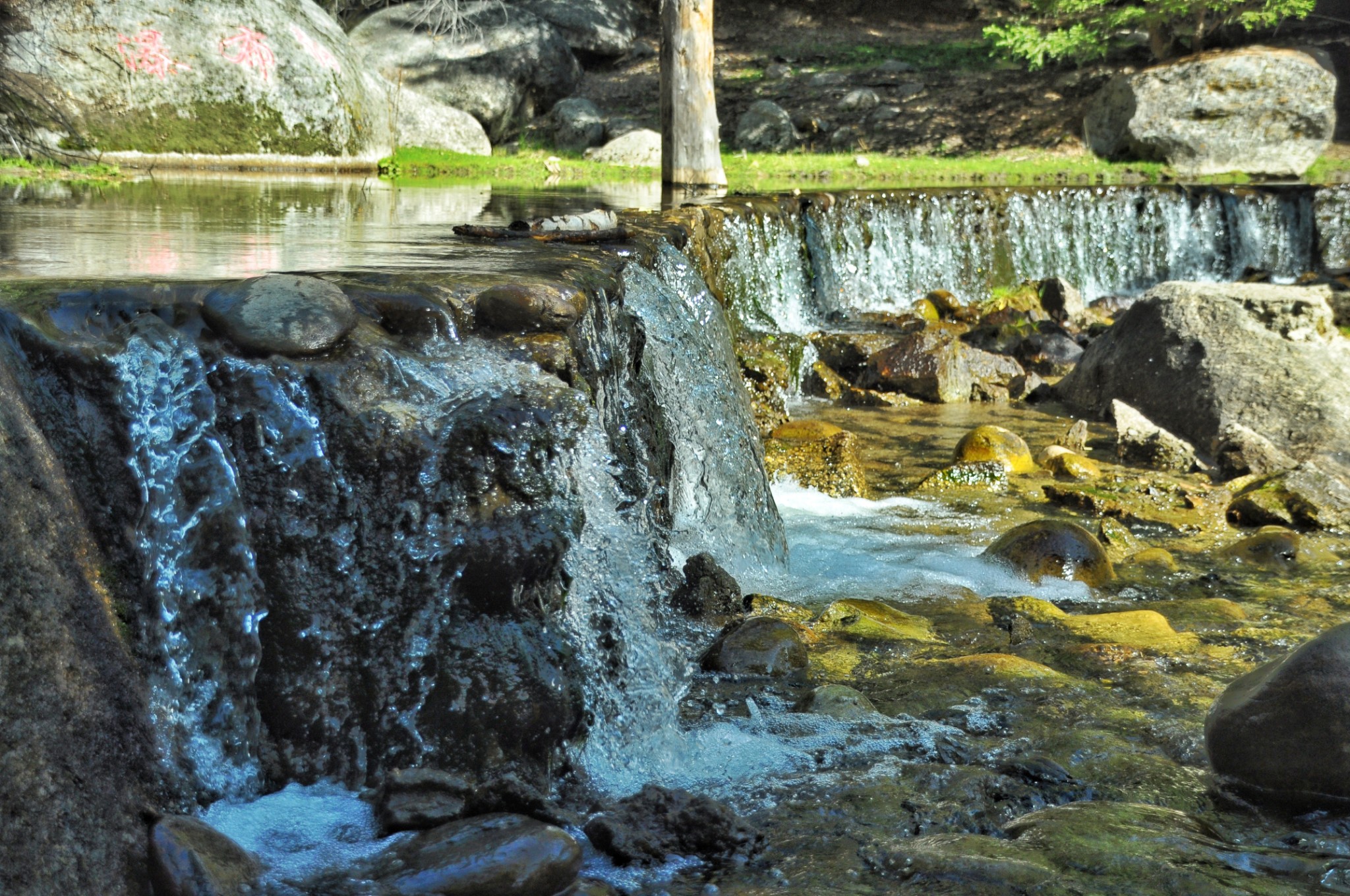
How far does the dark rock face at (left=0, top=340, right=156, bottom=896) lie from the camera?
2.29 meters

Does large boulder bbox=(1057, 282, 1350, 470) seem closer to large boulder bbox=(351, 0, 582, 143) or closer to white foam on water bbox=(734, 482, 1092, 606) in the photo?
white foam on water bbox=(734, 482, 1092, 606)

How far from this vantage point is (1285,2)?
16484 millimetres

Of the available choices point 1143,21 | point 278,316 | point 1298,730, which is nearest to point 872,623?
point 1298,730

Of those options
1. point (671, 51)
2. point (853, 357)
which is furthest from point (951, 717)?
point (671, 51)

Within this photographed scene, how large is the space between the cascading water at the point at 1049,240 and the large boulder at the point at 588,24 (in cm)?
1265

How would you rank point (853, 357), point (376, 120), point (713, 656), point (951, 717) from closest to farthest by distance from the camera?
point (951, 717)
point (713, 656)
point (853, 357)
point (376, 120)

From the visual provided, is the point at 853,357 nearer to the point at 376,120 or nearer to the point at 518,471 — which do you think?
the point at 518,471

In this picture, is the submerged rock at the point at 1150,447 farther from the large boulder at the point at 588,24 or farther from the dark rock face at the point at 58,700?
the large boulder at the point at 588,24

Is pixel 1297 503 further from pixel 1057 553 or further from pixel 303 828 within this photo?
pixel 303 828

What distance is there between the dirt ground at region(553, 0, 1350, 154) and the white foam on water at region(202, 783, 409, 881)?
17.9 meters

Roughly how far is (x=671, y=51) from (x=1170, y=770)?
31.1ft

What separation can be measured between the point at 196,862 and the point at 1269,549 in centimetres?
463

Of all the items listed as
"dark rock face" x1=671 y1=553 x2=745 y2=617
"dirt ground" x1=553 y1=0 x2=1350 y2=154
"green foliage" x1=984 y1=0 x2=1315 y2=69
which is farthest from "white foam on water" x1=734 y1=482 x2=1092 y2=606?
"dirt ground" x1=553 y1=0 x2=1350 y2=154

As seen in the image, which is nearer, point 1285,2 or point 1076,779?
point 1076,779
